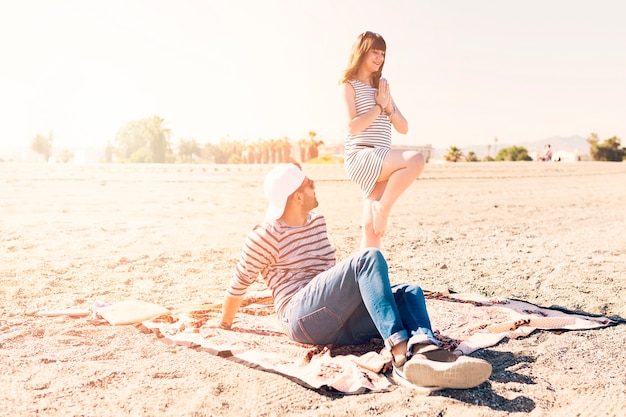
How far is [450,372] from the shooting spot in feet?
9.66

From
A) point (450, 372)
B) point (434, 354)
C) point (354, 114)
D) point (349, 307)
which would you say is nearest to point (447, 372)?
point (450, 372)

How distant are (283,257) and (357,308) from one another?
545 mm

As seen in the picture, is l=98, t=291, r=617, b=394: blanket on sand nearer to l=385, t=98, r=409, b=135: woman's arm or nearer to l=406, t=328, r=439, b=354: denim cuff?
l=406, t=328, r=439, b=354: denim cuff

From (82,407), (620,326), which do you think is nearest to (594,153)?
(620,326)

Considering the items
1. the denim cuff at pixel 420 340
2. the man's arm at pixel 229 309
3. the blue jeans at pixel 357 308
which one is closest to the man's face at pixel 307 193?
the blue jeans at pixel 357 308

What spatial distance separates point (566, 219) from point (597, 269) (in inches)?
199

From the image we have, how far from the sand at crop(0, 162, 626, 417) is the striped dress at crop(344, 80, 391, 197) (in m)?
1.55

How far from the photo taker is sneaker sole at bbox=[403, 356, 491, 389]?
2.94m

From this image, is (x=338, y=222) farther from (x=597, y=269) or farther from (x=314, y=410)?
(x=314, y=410)

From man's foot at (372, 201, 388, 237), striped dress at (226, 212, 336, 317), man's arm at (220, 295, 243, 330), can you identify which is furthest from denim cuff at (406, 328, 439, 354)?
man's foot at (372, 201, 388, 237)

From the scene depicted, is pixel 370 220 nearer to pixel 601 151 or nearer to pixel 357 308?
pixel 357 308

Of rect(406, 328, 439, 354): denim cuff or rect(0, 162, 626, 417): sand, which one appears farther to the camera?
rect(406, 328, 439, 354): denim cuff

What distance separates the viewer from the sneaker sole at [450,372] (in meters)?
2.94

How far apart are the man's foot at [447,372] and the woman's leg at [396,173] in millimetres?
1638
